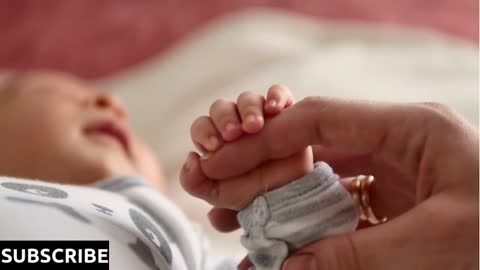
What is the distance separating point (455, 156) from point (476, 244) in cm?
6

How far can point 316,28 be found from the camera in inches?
56.8

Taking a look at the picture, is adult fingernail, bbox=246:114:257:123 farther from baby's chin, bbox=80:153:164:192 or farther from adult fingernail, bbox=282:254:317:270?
baby's chin, bbox=80:153:164:192

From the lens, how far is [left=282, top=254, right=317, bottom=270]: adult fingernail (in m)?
0.55

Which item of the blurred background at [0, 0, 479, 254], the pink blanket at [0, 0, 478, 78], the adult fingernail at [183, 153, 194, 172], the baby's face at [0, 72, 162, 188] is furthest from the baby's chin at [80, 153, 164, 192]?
the pink blanket at [0, 0, 478, 78]

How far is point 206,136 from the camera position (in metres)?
0.61

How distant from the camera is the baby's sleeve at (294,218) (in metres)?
0.59

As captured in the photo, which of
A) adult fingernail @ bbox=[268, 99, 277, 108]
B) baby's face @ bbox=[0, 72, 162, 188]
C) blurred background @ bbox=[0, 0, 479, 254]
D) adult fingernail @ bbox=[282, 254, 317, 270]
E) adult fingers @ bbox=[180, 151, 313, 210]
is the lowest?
adult fingernail @ bbox=[282, 254, 317, 270]

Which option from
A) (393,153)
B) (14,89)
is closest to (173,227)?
(393,153)

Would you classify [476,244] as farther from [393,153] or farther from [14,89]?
[14,89]

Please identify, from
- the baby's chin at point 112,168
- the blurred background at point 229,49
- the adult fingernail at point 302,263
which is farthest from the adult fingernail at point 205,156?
the blurred background at point 229,49

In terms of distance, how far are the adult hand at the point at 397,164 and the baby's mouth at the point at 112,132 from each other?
38 cm

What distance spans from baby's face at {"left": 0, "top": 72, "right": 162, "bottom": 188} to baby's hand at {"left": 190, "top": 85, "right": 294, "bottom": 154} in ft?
1.01

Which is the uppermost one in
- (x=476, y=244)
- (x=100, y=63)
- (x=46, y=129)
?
(x=100, y=63)

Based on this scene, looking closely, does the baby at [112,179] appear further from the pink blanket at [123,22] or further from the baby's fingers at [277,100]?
the pink blanket at [123,22]
